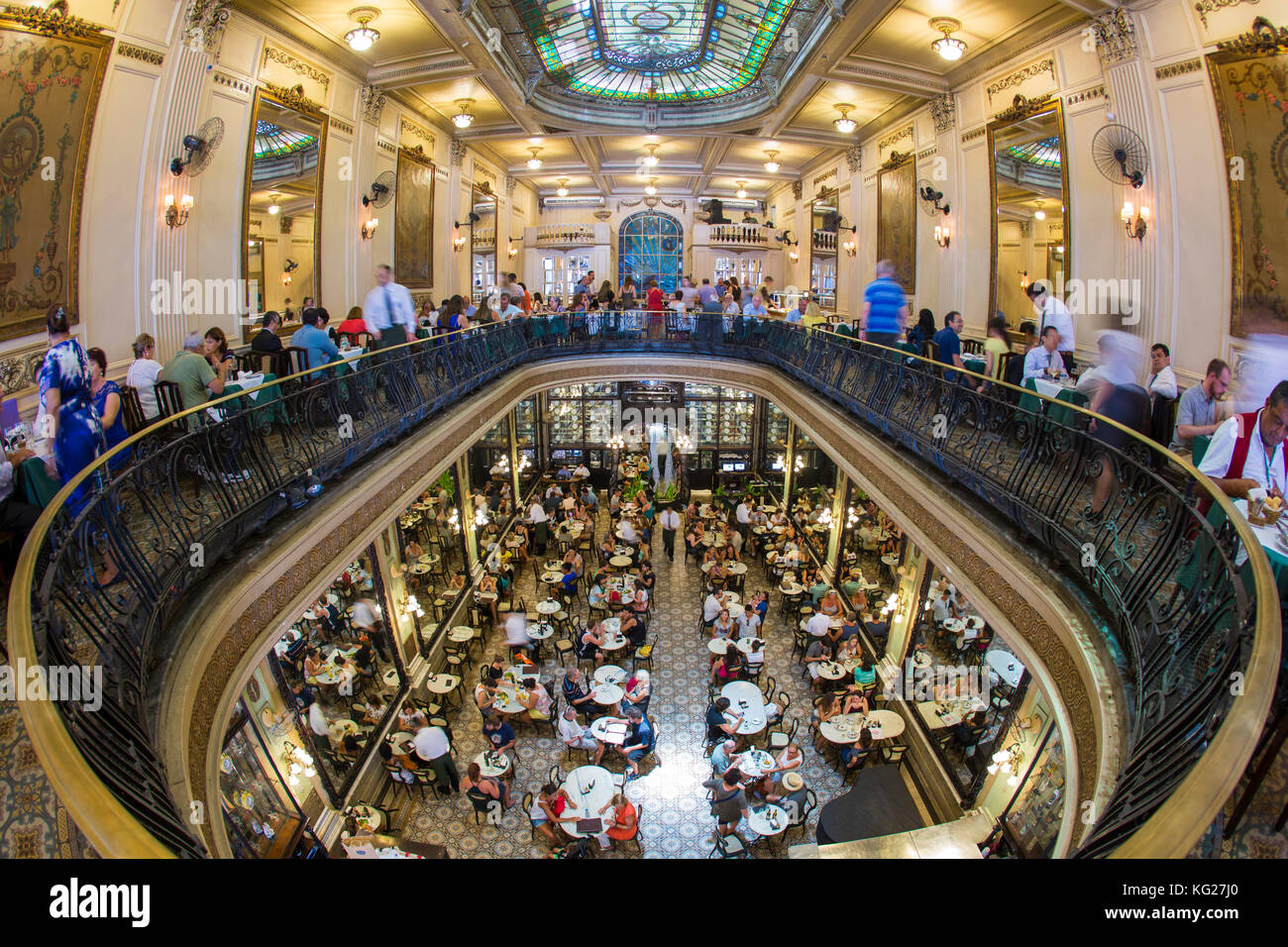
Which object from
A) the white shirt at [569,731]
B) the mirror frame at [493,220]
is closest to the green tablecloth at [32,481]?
the white shirt at [569,731]

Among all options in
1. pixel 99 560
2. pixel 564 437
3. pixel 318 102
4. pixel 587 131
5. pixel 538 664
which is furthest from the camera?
pixel 564 437

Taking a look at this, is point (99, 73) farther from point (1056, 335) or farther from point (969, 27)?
point (969, 27)

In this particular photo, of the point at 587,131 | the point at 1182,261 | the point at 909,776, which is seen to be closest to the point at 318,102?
the point at 587,131

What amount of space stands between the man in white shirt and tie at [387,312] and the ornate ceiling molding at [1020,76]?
849 cm

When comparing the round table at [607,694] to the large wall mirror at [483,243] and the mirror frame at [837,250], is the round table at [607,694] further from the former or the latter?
the large wall mirror at [483,243]

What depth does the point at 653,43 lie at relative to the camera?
41.8ft

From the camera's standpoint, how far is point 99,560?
362cm

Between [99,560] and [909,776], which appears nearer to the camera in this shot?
[99,560]

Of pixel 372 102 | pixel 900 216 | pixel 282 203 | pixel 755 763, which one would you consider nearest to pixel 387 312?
pixel 372 102

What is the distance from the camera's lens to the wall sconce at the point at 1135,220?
288 inches

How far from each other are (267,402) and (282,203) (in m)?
13.3

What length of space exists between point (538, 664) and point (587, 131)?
11.7m

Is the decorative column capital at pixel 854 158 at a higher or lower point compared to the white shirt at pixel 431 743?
higher

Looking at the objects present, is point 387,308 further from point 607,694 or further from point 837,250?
point 837,250
